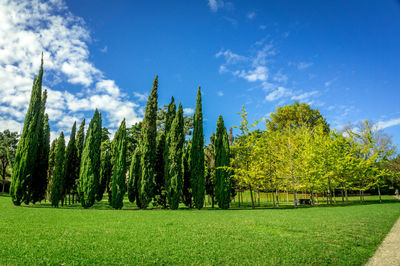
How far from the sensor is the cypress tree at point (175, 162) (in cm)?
1970

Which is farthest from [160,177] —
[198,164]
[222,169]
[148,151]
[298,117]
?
[298,117]

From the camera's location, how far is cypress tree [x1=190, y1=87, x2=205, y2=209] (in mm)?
20359

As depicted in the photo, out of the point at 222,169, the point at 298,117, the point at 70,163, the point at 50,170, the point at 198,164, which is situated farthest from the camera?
the point at 298,117

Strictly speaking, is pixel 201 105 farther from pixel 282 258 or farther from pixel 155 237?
pixel 282 258

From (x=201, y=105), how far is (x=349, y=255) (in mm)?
18520

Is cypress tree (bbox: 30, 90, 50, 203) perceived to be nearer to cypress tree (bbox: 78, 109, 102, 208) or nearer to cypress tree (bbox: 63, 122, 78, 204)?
cypress tree (bbox: 63, 122, 78, 204)

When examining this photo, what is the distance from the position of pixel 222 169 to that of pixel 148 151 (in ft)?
25.0

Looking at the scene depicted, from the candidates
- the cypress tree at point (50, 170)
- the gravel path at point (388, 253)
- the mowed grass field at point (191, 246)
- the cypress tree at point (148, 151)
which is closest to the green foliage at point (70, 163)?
the cypress tree at point (50, 170)

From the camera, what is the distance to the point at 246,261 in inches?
197

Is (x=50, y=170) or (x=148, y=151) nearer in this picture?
(x=148, y=151)

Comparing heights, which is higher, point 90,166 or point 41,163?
point 41,163

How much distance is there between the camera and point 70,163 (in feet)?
75.7

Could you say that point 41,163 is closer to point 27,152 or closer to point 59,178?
point 27,152

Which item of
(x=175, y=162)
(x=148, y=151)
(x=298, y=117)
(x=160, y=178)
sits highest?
(x=298, y=117)
